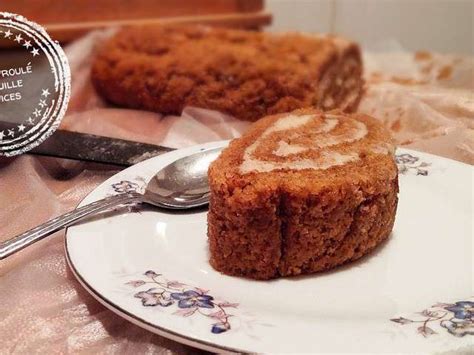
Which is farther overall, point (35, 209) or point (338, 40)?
point (338, 40)

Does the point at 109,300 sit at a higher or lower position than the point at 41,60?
lower

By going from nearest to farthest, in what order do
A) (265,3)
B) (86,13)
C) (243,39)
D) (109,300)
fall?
(109,300) < (243,39) < (86,13) < (265,3)

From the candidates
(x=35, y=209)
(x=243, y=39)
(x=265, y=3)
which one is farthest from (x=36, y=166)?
(x=265, y=3)

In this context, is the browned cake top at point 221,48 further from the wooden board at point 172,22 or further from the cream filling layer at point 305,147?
the cream filling layer at point 305,147

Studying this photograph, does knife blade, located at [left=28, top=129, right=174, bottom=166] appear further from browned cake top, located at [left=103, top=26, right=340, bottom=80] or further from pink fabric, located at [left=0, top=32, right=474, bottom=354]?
browned cake top, located at [left=103, top=26, right=340, bottom=80]

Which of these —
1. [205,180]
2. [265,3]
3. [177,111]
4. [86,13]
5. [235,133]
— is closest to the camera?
[205,180]

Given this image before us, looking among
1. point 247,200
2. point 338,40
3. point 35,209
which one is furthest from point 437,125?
point 35,209

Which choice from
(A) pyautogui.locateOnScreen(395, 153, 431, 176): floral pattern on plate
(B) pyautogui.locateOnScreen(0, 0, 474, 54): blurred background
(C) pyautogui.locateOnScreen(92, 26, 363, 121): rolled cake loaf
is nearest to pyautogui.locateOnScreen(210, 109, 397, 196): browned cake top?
(A) pyautogui.locateOnScreen(395, 153, 431, 176): floral pattern on plate

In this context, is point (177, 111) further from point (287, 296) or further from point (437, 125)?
point (287, 296)

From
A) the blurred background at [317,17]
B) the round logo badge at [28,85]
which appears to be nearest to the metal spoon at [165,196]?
the round logo badge at [28,85]
